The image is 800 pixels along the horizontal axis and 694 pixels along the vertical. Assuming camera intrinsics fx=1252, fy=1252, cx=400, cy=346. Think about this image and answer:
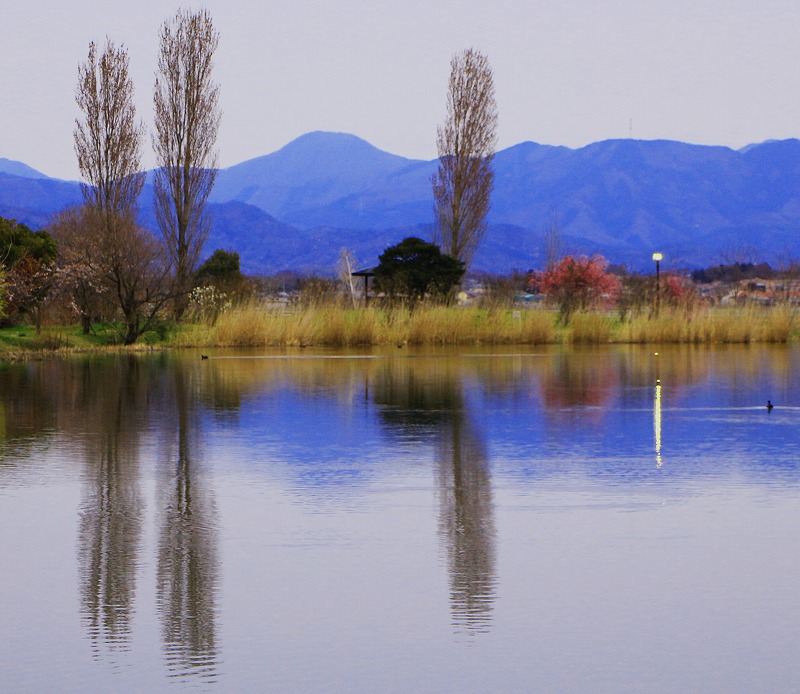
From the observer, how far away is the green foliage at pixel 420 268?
4150 centimetres

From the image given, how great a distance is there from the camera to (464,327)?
33594mm

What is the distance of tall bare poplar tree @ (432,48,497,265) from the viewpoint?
154 ft

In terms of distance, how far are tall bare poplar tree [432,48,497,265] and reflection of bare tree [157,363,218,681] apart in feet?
123

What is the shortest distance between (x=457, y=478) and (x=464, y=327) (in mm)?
24091

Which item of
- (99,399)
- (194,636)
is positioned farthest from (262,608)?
(99,399)

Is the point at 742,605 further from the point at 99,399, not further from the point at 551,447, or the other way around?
the point at 99,399

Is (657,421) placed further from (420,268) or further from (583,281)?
(583,281)

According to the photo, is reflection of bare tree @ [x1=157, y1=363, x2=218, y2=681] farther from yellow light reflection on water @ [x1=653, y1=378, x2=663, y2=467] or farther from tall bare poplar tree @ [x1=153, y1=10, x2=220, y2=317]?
tall bare poplar tree @ [x1=153, y1=10, x2=220, y2=317]

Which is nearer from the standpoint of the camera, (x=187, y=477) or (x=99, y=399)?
(x=187, y=477)

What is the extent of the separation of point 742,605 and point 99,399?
11.9 metres

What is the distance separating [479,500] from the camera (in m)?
8.59

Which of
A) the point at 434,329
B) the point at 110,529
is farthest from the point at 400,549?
the point at 434,329

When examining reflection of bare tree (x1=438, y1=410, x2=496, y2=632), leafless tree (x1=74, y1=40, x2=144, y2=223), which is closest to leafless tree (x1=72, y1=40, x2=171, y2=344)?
leafless tree (x1=74, y1=40, x2=144, y2=223)

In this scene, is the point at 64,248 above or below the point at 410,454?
above
